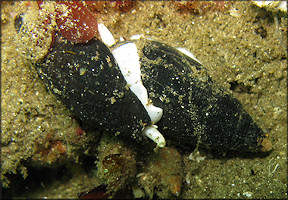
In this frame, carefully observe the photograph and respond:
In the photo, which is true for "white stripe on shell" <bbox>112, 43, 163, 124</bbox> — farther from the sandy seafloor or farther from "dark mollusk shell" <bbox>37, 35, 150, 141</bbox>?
the sandy seafloor

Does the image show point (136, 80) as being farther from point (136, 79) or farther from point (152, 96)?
point (152, 96)

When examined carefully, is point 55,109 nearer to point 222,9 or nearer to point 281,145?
point 222,9

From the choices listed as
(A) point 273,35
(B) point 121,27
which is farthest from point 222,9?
(B) point 121,27

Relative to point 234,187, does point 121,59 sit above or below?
above

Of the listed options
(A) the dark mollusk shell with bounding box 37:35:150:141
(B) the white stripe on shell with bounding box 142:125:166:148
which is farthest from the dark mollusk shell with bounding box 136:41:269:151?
(A) the dark mollusk shell with bounding box 37:35:150:141

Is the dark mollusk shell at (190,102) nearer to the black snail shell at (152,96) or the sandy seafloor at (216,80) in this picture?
the black snail shell at (152,96)

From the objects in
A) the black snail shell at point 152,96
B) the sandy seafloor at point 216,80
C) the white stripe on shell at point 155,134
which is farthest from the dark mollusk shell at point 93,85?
the sandy seafloor at point 216,80
